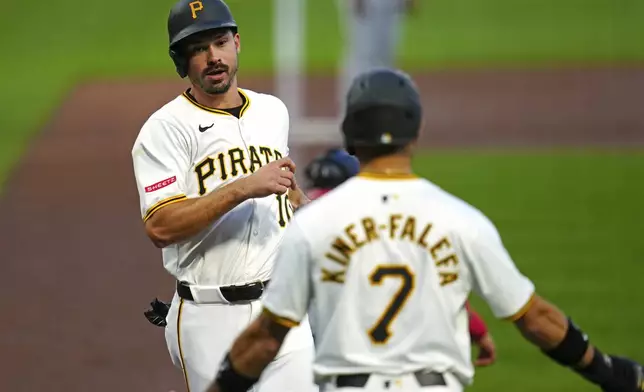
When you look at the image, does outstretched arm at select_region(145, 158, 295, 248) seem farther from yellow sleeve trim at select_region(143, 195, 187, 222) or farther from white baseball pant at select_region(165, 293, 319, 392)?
white baseball pant at select_region(165, 293, 319, 392)

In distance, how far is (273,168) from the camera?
216 inches

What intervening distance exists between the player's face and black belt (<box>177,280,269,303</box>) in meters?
0.83

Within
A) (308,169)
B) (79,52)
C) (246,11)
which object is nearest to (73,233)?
(308,169)

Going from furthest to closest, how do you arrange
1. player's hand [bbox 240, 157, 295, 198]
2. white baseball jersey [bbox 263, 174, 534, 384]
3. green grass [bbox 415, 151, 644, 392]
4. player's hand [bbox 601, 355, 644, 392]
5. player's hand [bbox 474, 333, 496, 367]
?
green grass [bbox 415, 151, 644, 392], player's hand [bbox 474, 333, 496, 367], player's hand [bbox 240, 157, 295, 198], player's hand [bbox 601, 355, 644, 392], white baseball jersey [bbox 263, 174, 534, 384]

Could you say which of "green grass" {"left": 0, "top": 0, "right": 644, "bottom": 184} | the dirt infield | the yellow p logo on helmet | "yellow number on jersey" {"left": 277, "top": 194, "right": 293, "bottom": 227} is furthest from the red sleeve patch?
"green grass" {"left": 0, "top": 0, "right": 644, "bottom": 184}

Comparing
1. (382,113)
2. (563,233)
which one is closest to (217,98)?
(382,113)

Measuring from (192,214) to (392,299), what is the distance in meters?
1.39

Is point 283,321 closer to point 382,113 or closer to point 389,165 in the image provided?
point 389,165

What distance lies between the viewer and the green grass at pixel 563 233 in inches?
446

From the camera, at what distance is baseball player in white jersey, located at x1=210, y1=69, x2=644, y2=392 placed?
4.46 m

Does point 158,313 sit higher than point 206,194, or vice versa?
point 206,194

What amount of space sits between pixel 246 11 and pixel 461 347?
2833 centimetres

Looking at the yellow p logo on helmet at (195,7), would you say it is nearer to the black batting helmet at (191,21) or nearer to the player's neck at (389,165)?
the black batting helmet at (191,21)

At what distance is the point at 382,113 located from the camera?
15.0ft
